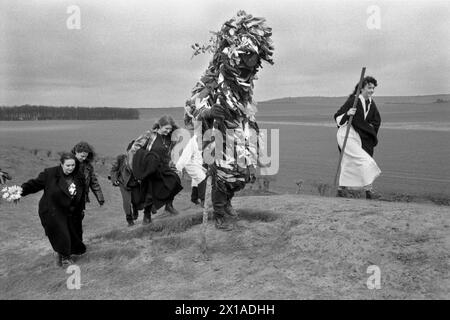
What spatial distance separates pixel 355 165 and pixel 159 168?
335 cm

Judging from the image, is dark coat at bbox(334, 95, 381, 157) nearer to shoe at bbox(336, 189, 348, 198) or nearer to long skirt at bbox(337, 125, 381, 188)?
long skirt at bbox(337, 125, 381, 188)

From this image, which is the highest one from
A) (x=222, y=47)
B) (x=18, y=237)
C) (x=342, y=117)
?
(x=222, y=47)

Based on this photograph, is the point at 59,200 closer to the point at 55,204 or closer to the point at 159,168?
the point at 55,204

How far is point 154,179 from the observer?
8320 millimetres

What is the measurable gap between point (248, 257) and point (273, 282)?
786 millimetres

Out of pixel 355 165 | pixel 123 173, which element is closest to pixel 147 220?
pixel 123 173

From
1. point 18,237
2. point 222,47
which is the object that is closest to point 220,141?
point 222,47

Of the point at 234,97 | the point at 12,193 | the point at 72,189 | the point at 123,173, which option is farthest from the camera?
the point at 123,173

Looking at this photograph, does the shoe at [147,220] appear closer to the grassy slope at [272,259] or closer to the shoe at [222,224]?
the grassy slope at [272,259]

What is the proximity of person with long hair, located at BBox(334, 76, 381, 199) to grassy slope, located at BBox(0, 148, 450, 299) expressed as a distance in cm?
113

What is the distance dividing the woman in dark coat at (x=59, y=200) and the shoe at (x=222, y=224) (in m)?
1.95

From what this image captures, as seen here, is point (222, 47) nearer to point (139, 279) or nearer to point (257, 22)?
point (257, 22)

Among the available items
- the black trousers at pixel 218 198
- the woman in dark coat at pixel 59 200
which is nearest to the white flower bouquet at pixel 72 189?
the woman in dark coat at pixel 59 200
